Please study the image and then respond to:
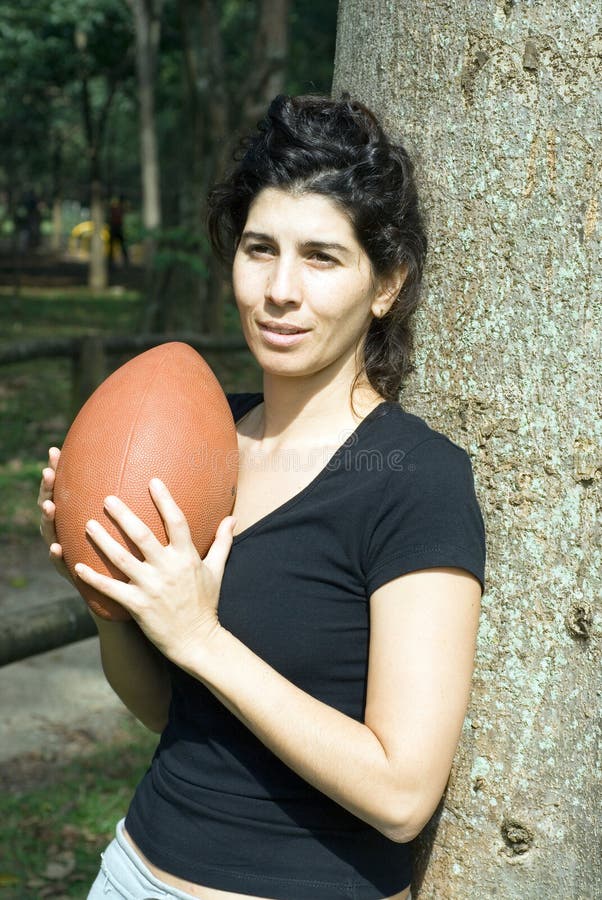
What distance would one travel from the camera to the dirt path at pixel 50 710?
4.50 m

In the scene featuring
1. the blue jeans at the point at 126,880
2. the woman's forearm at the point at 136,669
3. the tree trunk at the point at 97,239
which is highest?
the woman's forearm at the point at 136,669

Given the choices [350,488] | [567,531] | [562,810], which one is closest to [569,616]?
[567,531]

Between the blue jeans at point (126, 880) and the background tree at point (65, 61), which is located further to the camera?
the background tree at point (65, 61)

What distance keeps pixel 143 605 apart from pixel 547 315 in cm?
87

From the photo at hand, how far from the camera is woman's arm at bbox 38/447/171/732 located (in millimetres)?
2131

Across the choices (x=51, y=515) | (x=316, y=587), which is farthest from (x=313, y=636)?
(x=51, y=515)

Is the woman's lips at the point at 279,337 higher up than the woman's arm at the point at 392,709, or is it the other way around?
the woman's lips at the point at 279,337

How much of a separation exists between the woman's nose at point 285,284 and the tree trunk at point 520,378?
0.30 m

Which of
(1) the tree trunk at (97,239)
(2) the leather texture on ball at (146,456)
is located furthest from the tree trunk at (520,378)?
(1) the tree trunk at (97,239)

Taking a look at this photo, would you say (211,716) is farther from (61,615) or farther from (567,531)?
(61,615)

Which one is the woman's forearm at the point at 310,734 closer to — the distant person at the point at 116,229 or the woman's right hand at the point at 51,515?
the woman's right hand at the point at 51,515

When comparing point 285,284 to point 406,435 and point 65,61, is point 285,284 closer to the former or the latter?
point 406,435

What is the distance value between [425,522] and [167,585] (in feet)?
1.42

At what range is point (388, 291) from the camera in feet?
6.65
